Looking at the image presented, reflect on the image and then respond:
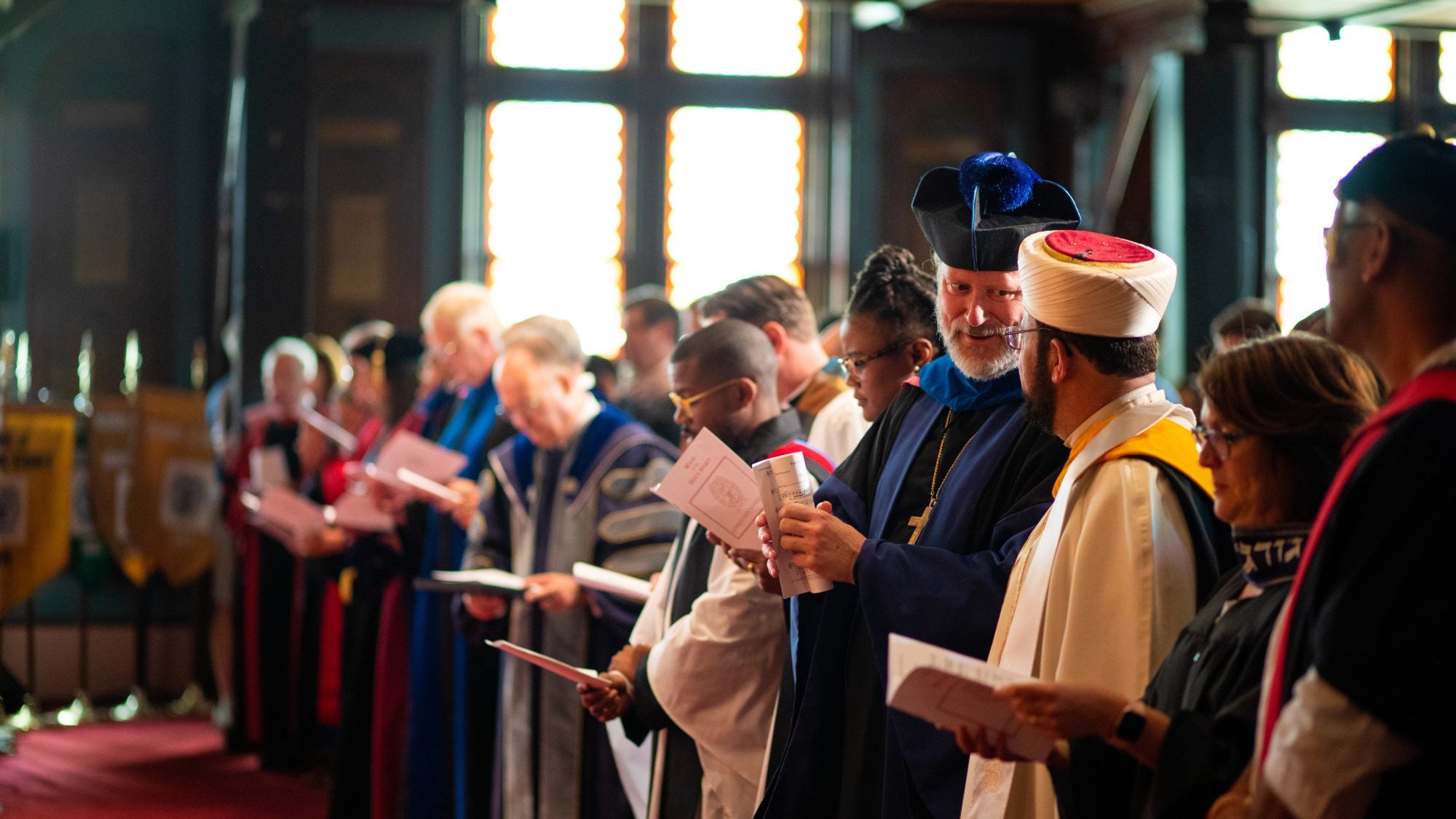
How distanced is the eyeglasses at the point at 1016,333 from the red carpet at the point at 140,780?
4.69 meters

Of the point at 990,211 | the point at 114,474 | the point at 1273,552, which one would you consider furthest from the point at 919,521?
the point at 114,474

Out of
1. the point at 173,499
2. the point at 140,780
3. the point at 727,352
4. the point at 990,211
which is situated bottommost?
the point at 140,780

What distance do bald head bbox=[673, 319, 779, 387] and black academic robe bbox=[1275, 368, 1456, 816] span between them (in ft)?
6.13

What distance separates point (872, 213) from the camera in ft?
32.3

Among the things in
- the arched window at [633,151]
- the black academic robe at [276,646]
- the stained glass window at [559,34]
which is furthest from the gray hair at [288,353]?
the stained glass window at [559,34]

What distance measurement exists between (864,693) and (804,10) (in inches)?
306

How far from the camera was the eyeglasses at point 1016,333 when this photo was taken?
2455mm

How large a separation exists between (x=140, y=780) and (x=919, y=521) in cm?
545

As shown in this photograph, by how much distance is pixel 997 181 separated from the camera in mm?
2822

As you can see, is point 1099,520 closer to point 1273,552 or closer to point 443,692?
point 1273,552

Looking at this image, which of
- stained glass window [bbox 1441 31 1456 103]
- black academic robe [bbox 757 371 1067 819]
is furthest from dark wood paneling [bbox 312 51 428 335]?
black academic robe [bbox 757 371 1067 819]

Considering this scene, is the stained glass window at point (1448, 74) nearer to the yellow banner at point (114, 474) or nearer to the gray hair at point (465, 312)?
the gray hair at point (465, 312)

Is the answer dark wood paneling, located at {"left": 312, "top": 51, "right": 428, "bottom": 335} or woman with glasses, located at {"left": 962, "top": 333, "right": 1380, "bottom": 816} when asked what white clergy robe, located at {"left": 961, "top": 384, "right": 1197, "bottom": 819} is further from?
dark wood paneling, located at {"left": 312, "top": 51, "right": 428, "bottom": 335}

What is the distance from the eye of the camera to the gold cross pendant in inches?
108
